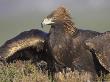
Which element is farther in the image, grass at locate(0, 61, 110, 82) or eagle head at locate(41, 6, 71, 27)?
eagle head at locate(41, 6, 71, 27)

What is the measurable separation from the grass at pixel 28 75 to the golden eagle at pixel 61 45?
0.25 m

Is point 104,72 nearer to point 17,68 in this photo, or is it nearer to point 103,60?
point 103,60

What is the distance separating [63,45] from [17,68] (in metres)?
1.39

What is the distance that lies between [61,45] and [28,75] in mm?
992

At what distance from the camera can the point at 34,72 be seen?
14516 mm

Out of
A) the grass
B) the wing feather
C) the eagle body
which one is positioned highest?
the wing feather

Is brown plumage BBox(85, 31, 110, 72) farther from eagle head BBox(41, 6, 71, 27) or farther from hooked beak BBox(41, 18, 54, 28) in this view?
hooked beak BBox(41, 18, 54, 28)

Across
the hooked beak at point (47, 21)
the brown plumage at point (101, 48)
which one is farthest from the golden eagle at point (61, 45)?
the brown plumage at point (101, 48)

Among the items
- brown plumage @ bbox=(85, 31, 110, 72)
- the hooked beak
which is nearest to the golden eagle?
the hooked beak

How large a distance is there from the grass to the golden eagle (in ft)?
0.84

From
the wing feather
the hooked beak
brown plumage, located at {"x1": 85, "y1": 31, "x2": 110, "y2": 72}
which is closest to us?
the hooked beak

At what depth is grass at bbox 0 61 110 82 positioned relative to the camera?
534 inches

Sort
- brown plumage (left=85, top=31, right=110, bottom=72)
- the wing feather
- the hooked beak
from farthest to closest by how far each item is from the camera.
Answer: the wing feather < brown plumage (left=85, top=31, right=110, bottom=72) < the hooked beak

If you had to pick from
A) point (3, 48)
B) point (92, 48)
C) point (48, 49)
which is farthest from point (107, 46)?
point (3, 48)
